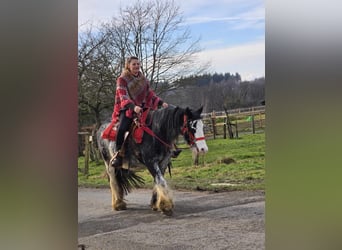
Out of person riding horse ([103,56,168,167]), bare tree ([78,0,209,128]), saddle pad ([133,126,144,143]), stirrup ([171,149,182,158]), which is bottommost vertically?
stirrup ([171,149,182,158])

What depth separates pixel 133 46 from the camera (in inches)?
118

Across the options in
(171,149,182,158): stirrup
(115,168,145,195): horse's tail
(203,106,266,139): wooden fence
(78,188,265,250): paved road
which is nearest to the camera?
(78,188,265,250): paved road

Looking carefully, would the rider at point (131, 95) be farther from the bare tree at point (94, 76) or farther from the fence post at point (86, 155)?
the fence post at point (86, 155)

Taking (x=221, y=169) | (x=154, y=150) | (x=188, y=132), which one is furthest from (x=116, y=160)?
(x=221, y=169)

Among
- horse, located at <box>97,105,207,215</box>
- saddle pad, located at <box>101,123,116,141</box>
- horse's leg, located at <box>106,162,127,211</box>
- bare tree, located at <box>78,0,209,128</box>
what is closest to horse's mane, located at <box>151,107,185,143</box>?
horse, located at <box>97,105,207,215</box>

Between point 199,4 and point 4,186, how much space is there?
1.62 meters

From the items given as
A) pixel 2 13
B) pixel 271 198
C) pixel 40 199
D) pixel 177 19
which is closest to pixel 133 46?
pixel 177 19

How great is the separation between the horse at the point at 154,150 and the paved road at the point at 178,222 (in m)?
0.05

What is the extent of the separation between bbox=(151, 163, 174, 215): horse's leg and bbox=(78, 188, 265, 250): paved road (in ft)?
0.11

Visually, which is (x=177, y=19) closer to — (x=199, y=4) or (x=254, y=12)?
(x=199, y=4)

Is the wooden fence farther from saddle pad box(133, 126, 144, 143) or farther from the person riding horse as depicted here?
saddle pad box(133, 126, 144, 143)

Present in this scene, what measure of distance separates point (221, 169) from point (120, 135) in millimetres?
717

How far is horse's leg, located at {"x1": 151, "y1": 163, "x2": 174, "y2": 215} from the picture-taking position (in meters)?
2.86

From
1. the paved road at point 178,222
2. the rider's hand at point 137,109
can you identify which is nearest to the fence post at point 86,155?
the paved road at point 178,222
